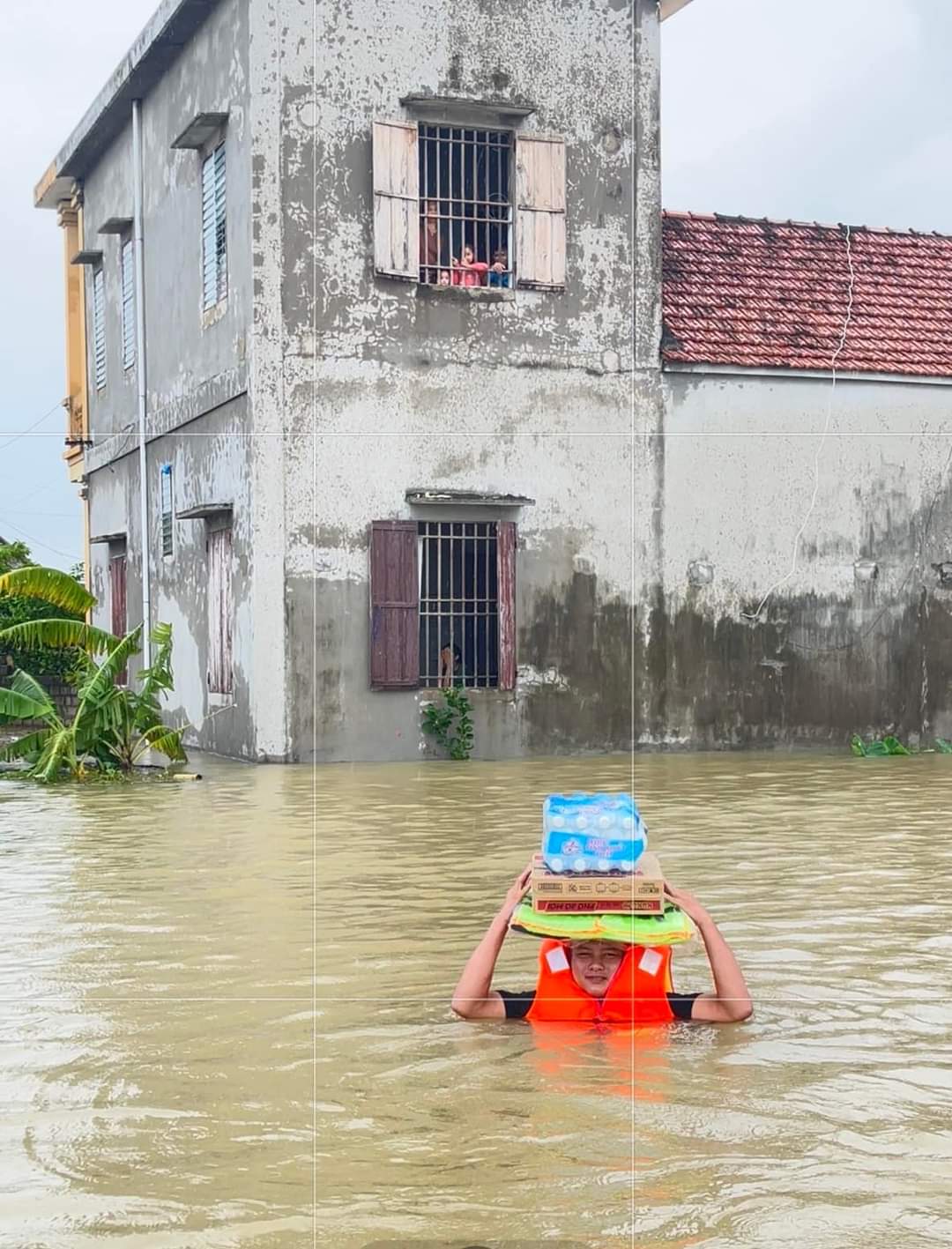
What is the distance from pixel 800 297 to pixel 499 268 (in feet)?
11.9

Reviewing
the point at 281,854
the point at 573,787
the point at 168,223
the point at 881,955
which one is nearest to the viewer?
the point at 881,955

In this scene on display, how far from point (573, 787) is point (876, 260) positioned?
343 inches

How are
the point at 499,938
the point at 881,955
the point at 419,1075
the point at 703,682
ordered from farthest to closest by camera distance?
1. the point at 703,682
2. the point at 881,955
3. the point at 499,938
4. the point at 419,1075

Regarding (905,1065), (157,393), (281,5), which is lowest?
(905,1065)

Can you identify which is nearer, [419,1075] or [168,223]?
[419,1075]

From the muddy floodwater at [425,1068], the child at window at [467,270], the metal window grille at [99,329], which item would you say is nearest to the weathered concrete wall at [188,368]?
the metal window grille at [99,329]

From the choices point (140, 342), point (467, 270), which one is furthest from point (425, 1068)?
point (140, 342)

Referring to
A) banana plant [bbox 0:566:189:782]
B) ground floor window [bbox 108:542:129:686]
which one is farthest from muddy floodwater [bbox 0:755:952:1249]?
ground floor window [bbox 108:542:129:686]

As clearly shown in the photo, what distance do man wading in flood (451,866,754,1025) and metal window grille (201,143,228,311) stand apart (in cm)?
1285

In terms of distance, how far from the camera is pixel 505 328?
17891 millimetres

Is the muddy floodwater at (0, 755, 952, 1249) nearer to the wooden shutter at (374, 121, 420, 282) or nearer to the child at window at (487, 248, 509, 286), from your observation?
the wooden shutter at (374, 121, 420, 282)

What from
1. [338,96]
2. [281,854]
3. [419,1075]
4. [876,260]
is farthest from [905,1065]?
[876,260]

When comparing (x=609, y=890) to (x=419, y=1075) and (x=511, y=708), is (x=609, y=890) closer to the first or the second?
(x=419, y=1075)

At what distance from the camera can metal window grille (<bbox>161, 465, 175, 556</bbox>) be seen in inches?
794
